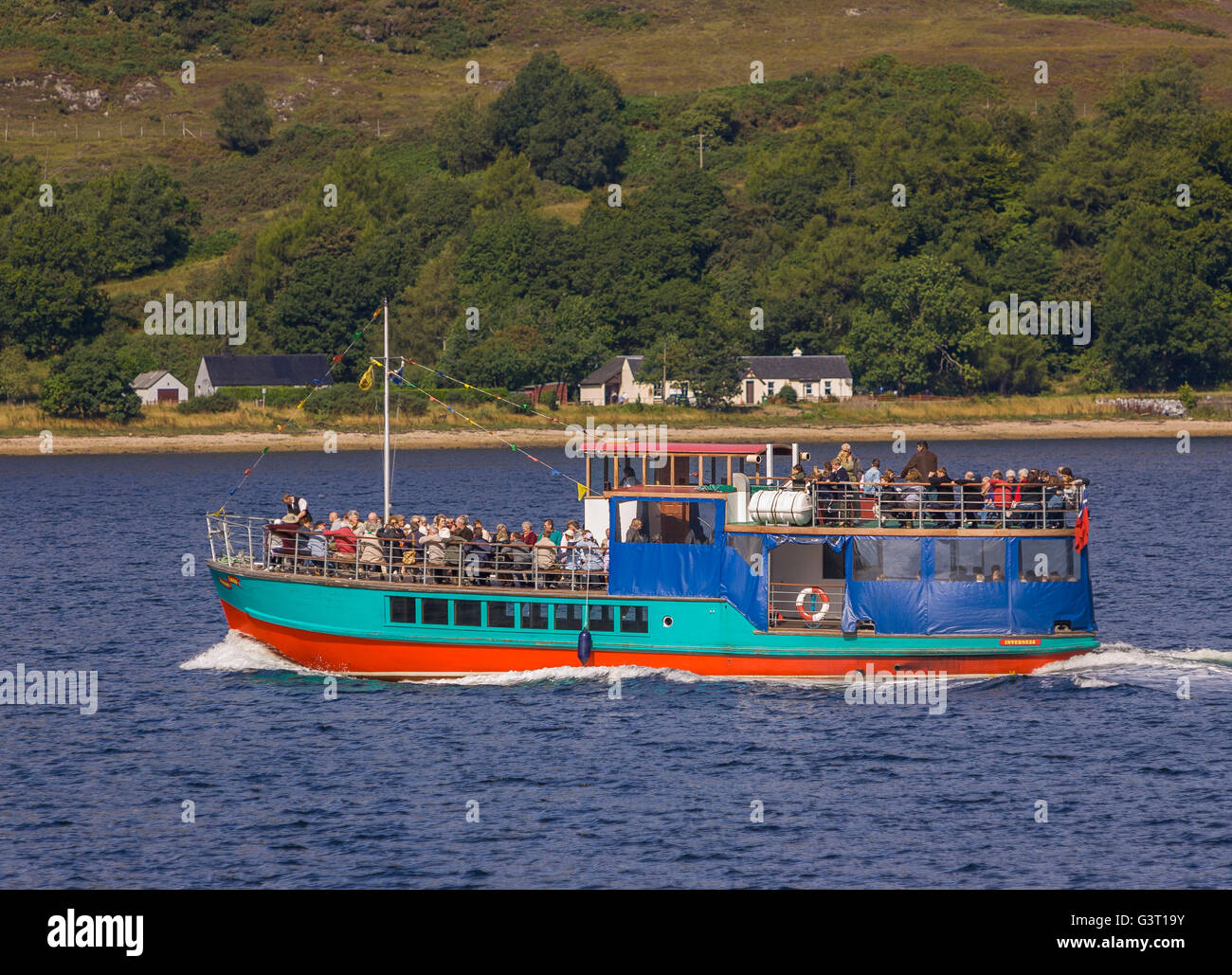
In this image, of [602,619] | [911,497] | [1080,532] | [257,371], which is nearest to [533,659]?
[602,619]

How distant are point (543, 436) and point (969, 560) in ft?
326

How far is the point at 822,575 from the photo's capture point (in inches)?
1665

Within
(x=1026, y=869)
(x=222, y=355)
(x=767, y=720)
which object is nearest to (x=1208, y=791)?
(x=1026, y=869)

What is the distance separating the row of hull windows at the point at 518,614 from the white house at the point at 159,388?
112 m

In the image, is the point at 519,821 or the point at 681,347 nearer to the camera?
the point at 519,821

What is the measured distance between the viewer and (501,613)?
4350cm

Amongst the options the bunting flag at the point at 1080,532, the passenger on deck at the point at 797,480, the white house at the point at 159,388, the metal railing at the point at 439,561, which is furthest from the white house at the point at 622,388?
the bunting flag at the point at 1080,532

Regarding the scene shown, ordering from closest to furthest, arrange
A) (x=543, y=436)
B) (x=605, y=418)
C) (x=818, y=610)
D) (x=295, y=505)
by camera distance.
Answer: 1. (x=818, y=610)
2. (x=295, y=505)
3. (x=543, y=436)
4. (x=605, y=418)

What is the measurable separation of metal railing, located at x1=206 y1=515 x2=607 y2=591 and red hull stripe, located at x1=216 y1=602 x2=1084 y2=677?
1774mm

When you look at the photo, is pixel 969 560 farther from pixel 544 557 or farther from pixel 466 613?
pixel 466 613

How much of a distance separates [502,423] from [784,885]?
116m

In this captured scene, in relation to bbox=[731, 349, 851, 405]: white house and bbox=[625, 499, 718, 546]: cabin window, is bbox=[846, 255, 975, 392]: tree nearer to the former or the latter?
bbox=[731, 349, 851, 405]: white house
